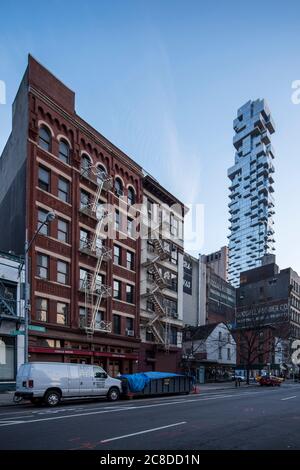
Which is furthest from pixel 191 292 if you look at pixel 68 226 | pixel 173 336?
pixel 68 226

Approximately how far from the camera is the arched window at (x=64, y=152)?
120 feet

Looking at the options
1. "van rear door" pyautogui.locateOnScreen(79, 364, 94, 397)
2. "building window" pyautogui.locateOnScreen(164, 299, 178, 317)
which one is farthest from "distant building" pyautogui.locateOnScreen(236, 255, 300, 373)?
"van rear door" pyautogui.locateOnScreen(79, 364, 94, 397)

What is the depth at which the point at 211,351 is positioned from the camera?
207 feet

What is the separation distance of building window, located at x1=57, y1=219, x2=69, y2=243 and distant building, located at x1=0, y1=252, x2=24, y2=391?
17.6ft

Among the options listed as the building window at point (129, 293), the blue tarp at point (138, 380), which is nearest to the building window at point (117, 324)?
the building window at point (129, 293)

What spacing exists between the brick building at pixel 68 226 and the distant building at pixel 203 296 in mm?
31173

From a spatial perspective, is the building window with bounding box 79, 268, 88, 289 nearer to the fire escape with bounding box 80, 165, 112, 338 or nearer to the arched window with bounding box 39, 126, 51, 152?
the fire escape with bounding box 80, 165, 112, 338

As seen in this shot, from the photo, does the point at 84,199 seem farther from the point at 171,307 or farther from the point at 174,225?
the point at 171,307

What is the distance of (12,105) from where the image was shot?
3988cm

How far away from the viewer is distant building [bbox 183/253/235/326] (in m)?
74.1

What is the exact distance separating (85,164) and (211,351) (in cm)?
3508

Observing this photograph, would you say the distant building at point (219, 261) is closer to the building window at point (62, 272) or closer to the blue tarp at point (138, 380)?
the building window at point (62, 272)
